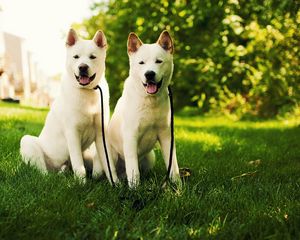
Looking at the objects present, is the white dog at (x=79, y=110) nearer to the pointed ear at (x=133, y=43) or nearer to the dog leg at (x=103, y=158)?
the dog leg at (x=103, y=158)

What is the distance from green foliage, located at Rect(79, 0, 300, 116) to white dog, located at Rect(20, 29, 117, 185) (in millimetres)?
5794

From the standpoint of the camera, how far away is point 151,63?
3.52m

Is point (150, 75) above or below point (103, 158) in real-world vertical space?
above

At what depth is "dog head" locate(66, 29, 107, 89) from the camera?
3.77 meters

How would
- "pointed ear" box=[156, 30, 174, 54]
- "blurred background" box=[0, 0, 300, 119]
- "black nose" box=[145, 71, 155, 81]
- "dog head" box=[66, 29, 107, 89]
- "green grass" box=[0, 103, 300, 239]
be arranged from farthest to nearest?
"blurred background" box=[0, 0, 300, 119] < "dog head" box=[66, 29, 107, 89] < "pointed ear" box=[156, 30, 174, 54] < "black nose" box=[145, 71, 155, 81] < "green grass" box=[0, 103, 300, 239]

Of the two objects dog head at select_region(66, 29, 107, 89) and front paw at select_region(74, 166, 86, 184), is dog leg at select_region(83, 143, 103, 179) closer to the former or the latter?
front paw at select_region(74, 166, 86, 184)

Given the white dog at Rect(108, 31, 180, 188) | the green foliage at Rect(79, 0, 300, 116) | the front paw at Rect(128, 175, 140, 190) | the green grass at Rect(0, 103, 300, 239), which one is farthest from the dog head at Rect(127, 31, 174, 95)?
the green foliage at Rect(79, 0, 300, 116)

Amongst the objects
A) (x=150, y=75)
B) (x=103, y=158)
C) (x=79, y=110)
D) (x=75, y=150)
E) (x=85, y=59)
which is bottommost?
(x=103, y=158)

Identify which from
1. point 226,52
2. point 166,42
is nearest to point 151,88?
point 166,42

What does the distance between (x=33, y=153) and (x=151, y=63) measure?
1.50 m

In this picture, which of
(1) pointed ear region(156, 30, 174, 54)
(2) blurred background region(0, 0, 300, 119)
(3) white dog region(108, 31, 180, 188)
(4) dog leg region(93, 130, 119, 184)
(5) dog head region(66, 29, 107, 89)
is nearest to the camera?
(3) white dog region(108, 31, 180, 188)

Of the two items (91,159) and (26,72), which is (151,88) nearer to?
(91,159)

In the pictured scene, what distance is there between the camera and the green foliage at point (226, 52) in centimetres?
995

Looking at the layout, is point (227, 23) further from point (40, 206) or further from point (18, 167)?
point (40, 206)
